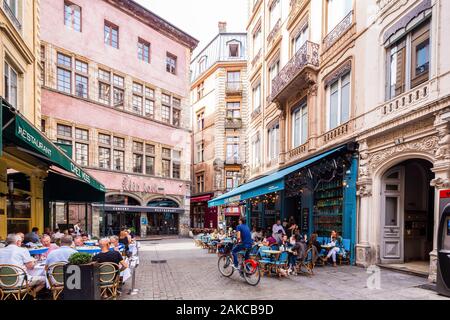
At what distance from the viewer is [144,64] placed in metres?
24.2

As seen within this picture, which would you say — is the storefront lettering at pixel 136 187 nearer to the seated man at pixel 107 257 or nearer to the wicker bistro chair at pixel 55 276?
the seated man at pixel 107 257

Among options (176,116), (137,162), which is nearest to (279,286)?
(137,162)

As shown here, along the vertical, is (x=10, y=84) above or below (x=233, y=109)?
below

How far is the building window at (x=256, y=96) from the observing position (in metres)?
20.3

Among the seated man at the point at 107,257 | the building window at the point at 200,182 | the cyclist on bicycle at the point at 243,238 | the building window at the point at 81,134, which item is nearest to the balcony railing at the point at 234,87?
the building window at the point at 200,182

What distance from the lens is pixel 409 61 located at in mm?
8844

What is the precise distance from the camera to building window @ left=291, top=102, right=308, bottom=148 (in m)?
14.2

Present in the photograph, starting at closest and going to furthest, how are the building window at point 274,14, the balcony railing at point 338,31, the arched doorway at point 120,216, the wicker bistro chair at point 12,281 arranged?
Answer: the wicker bistro chair at point 12,281 → the balcony railing at point 338,31 → the building window at point 274,14 → the arched doorway at point 120,216

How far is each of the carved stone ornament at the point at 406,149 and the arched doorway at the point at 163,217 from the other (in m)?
17.3

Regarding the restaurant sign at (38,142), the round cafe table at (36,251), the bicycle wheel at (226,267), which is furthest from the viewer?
the bicycle wheel at (226,267)

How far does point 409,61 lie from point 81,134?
61.3 feet

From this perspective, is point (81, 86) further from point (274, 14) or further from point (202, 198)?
point (202, 198)
